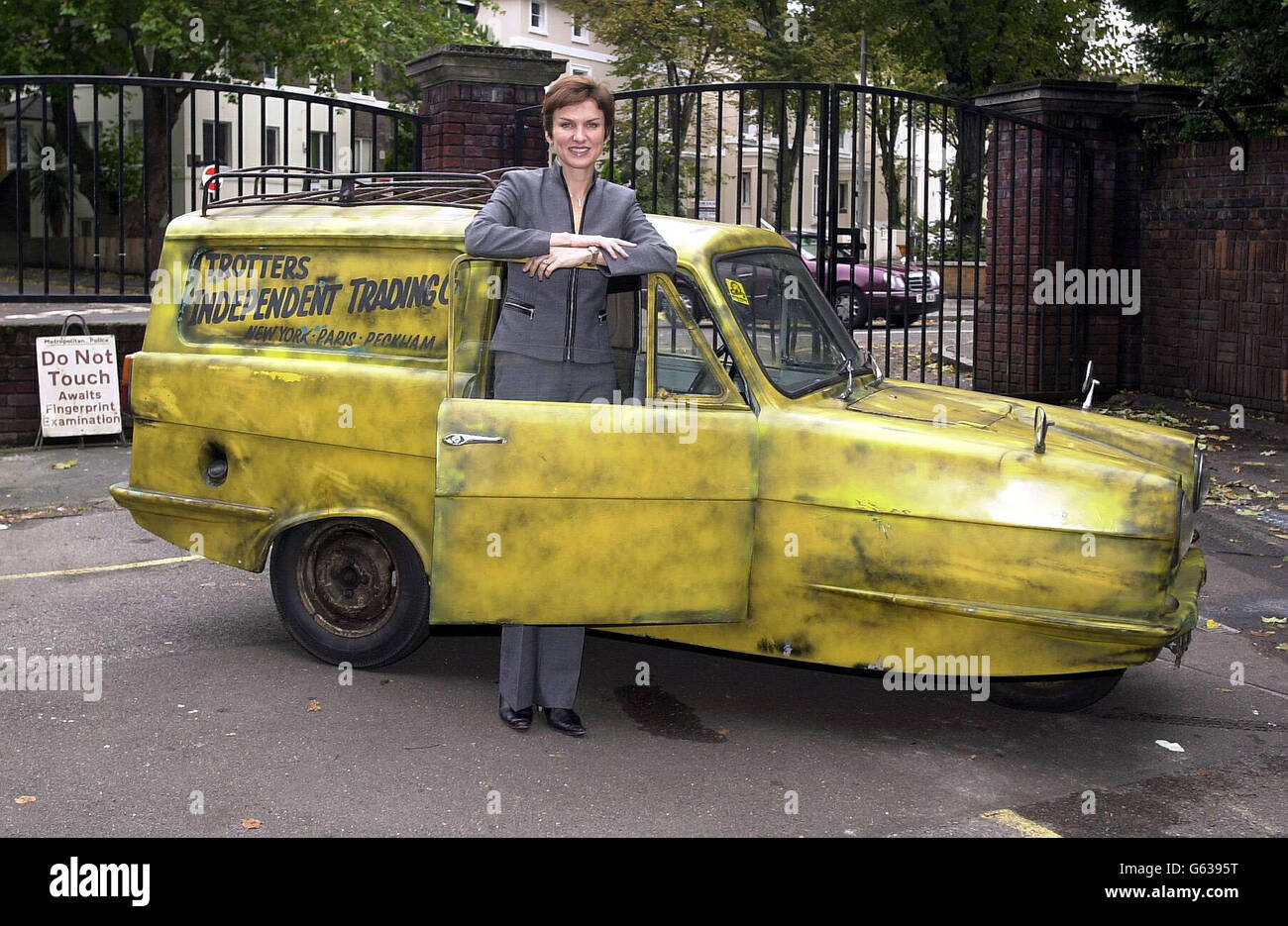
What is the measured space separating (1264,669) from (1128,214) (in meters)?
7.99

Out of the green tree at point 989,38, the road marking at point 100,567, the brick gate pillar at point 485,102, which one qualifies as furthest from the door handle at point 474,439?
the green tree at point 989,38

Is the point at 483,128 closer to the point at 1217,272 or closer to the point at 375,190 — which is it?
the point at 375,190

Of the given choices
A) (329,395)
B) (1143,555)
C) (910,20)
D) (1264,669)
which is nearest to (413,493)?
(329,395)

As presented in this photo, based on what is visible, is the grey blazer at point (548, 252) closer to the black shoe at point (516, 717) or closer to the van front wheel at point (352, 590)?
the van front wheel at point (352, 590)

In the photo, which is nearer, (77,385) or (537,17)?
(77,385)

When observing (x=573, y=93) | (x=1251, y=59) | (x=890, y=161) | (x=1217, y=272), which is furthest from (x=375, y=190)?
(x=890, y=161)

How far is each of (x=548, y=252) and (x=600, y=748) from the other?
5.94 ft

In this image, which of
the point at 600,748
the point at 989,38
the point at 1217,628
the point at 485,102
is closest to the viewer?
the point at 600,748

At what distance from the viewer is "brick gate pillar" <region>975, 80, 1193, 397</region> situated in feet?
42.5

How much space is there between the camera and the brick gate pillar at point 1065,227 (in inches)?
510

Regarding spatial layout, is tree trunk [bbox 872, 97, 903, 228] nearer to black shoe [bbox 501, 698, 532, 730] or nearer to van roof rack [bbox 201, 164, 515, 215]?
van roof rack [bbox 201, 164, 515, 215]

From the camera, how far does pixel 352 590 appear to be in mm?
6086

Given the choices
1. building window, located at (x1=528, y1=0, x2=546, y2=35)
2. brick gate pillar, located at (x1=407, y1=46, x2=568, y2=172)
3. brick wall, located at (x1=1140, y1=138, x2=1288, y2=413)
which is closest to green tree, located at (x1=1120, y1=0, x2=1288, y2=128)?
brick wall, located at (x1=1140, y1=138, x2=1288, y2=413)

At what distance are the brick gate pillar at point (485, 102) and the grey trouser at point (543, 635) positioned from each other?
6.47 m
